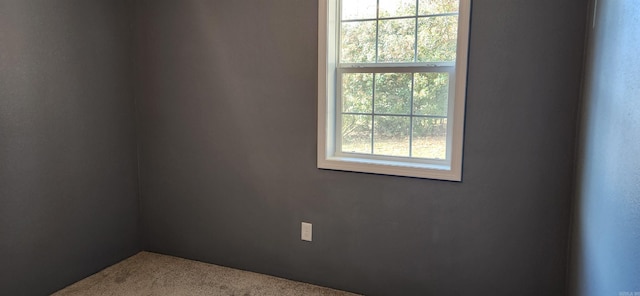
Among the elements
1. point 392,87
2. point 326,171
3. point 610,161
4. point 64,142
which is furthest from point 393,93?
point 64,142

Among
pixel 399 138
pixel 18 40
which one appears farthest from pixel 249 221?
pixel 18 40

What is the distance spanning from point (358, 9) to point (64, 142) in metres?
1.91

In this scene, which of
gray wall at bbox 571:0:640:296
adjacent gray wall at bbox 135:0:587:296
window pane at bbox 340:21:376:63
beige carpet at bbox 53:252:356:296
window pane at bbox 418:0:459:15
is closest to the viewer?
gray wall at bbox 571:0:640:296

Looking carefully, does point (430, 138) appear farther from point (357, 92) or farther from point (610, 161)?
point (610, 161)

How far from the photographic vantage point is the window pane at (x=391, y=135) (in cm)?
243

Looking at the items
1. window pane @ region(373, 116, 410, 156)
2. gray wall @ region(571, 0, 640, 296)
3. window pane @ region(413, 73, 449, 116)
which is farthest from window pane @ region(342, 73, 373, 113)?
gray wall @ region(571, 0, 640, 296)

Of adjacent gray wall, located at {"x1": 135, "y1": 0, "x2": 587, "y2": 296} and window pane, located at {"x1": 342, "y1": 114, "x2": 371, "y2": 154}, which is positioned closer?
adjacent gray wall, located at {"x1": 135, "y1": 0, "x2": 587, "y2": 296}

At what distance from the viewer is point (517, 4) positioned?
2039 millimetres

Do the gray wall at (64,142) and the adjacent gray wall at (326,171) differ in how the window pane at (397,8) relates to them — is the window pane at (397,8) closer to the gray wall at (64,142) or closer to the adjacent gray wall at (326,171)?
the adjacent gray wall at (326,171)

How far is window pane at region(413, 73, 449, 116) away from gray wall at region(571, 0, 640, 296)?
657mm

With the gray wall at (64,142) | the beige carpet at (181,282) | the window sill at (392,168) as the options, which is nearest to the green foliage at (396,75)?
the window sill at (392,168)

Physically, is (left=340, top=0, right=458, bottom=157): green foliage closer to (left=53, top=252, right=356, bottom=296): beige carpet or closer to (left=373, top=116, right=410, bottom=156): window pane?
(left=373, top=116, right=410, bottom=156): window pane

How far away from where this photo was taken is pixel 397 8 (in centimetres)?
236

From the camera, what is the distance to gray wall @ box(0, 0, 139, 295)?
228cm
